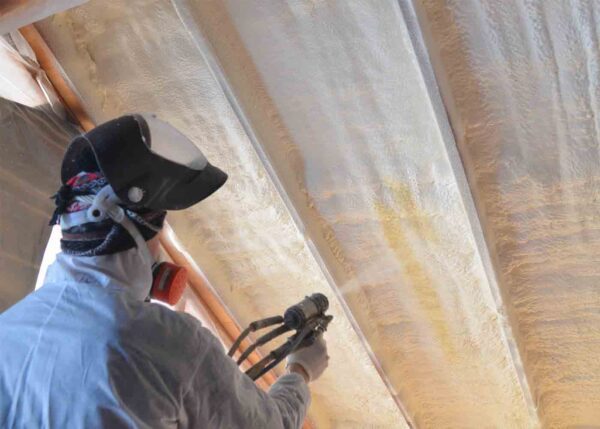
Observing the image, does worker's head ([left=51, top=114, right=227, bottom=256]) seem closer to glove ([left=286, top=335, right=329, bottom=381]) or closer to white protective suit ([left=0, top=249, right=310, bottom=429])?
white protective suit ([left=0, top=249, right=310, bottom=429])

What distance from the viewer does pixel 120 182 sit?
57.3 inches

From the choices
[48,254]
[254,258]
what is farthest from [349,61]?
[48,254]

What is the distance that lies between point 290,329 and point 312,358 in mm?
114

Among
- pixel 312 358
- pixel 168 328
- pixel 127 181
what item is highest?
pixel 127 181

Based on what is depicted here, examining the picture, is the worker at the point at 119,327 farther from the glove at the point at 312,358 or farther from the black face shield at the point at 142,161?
the glove at the point at 312,358

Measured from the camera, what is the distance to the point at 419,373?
99.0 inches

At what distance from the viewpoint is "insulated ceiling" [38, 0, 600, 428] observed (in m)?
1.57

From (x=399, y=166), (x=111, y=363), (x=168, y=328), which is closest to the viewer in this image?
(x=111, y=363)

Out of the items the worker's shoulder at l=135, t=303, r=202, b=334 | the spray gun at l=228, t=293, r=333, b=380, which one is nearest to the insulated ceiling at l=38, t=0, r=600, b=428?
the spray gun at l=228, t=293, r=333, b=380

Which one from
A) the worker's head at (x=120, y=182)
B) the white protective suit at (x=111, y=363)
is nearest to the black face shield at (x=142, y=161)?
the worker's head at (x=120, y=182)

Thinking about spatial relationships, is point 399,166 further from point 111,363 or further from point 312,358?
point 111,363

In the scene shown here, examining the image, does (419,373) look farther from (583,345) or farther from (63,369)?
(63,369)

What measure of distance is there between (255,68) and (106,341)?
2.78 ft

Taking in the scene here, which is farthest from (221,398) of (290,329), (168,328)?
(290,329)
